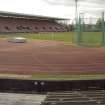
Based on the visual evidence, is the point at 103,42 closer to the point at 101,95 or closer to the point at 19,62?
the point at 19,62

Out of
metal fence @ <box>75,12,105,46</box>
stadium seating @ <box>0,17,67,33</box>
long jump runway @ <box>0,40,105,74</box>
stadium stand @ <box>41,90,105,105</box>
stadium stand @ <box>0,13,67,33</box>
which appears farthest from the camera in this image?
stadium seating @ <box>0,17,67,33</box>

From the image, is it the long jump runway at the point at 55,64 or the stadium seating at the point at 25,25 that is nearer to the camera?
the long jump runway at the point at 55,64

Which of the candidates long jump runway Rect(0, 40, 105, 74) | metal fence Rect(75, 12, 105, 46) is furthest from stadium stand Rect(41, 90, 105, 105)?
metal fence Rect(75, 12, 105, 46)

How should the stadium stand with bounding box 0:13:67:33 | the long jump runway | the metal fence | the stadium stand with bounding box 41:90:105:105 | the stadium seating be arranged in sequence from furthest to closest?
the stadium seating
the stadium stand with bounding box 0:13:67:33
the metal fence
the long jump runway
the stadium stand with bounding box 41:90:105:105

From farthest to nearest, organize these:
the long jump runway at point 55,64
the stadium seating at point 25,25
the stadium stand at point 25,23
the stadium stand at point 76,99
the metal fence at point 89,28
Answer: the stadium seating at point 25,25 < the stadium stand at point 25,23 < the metal fence at point 89,28 < the long jump runway at point 55,64 < the stadium stand at point 76,99

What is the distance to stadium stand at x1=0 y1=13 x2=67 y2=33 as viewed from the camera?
2594 inches

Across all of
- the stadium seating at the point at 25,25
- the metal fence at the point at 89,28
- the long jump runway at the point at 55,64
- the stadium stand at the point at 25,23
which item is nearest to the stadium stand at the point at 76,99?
the long jump runway at the point at 55,64

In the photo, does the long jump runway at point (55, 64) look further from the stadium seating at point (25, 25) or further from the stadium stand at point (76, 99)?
the stadium seating at point (25, 25)

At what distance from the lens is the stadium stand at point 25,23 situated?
65.9 meters

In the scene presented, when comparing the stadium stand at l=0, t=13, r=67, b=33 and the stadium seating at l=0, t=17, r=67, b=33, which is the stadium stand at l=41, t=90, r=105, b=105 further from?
the stadium seating at l=0, t=17, r=67, b=33

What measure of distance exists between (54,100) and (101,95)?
127 centimetres

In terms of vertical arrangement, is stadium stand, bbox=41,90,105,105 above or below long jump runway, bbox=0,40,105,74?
above

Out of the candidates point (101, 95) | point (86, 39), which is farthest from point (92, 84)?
point (86, 39)

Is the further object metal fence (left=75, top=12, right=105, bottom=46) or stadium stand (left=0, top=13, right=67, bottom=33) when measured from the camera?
stadium stand (left=0, top=13, right=67, bottom=33)
